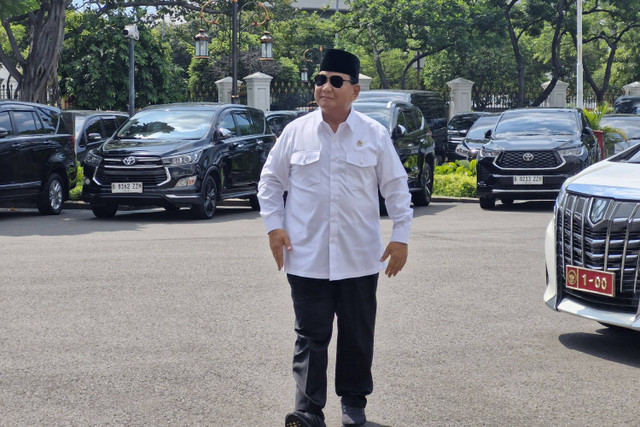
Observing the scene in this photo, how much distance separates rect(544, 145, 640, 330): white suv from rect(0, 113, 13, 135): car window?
36.5 feet

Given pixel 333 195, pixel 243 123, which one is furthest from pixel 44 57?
pixel 333 195

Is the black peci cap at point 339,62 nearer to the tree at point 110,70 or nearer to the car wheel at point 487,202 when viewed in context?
the car wheel at point 487,202

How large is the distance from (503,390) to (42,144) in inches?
494

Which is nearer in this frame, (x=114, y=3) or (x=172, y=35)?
(x=114, y=3)

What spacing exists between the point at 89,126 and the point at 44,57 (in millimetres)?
9304

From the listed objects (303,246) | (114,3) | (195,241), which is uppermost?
(114,3)


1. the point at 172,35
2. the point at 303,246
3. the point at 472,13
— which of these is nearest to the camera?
the point at 303,246

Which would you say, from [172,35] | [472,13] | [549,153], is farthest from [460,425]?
[172,35]

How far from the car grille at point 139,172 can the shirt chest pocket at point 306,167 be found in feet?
36.0

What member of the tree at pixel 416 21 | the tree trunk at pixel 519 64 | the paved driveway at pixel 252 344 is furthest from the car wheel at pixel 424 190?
the tree at pixel 416 21

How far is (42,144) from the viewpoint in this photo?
17.0 m

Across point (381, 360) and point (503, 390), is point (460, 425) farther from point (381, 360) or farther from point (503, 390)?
point (381, 360)

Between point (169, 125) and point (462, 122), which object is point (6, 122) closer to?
point (169, 125)

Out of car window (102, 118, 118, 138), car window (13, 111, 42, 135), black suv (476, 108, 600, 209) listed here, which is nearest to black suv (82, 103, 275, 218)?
car window (13, 111, 42, 135)
